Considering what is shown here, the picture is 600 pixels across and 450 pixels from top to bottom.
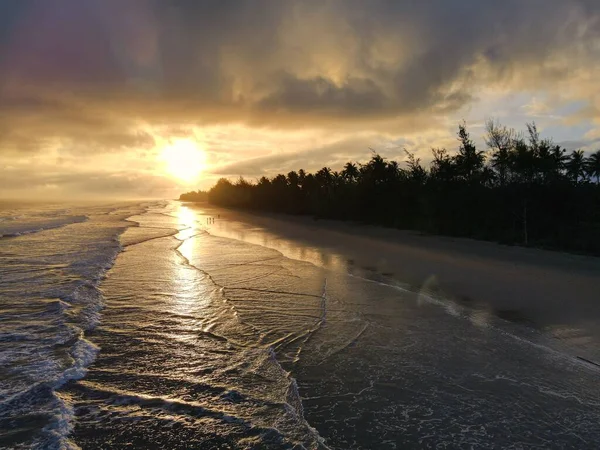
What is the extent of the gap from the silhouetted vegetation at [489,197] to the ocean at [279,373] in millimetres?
14100

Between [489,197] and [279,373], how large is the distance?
2280 centimetres

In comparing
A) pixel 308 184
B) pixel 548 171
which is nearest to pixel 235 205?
pixel 308 184

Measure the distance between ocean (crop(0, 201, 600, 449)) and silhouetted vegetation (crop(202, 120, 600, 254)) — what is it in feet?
46.3

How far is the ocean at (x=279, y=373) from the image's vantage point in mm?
4422

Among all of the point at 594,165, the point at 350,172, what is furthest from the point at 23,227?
the point at 594,165

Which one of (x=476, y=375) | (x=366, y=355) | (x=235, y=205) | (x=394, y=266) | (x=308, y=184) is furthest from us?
(x=235, y=205)

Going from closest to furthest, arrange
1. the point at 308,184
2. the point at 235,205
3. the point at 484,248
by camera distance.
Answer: the point at 484,248 < the point at 308,184 < the point at 235,205

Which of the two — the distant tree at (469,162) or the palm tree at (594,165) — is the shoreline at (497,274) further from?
the palm tree at (594,165)

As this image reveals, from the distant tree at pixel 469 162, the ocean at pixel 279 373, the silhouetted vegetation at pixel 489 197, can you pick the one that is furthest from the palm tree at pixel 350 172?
the ocean at pixel 279 373

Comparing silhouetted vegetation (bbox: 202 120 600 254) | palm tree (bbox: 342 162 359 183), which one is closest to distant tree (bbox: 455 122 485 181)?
silhouetted vegetation (bbox: 202 120 600 254)

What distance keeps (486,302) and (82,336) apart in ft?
29.1

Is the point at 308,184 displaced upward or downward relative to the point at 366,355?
upward

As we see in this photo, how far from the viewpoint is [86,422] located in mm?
4648

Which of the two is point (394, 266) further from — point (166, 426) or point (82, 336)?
point (166, 426)
